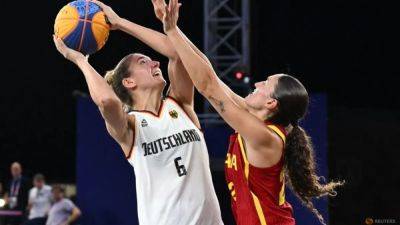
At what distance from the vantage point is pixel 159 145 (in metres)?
3.53

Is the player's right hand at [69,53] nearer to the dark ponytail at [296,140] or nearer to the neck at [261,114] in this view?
the neck at [261,114]

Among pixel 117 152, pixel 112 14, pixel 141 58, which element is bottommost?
pixel 117 152

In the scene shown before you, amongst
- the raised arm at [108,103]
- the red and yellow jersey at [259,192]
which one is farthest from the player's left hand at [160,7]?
the red and yellow jersey at [259,192]

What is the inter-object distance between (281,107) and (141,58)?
40.1 inches

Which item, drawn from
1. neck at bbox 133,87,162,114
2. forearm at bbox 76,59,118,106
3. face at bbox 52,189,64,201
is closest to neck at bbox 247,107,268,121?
neck at bbox 133,87,162,114

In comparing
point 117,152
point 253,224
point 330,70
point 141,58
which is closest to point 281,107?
point 253,224

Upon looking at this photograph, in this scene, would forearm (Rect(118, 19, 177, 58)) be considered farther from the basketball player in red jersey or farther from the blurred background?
the blurred background

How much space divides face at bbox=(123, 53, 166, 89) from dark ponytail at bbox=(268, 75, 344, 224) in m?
0.81

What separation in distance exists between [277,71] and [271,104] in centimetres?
984

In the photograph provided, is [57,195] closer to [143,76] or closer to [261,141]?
[143,76]

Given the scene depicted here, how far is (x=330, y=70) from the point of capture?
13.5 meters

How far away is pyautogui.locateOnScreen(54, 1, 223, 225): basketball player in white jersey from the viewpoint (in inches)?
136

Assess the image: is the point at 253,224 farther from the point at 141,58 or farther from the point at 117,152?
the point at 117,152

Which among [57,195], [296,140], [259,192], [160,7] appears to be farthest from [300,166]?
[57,195]
